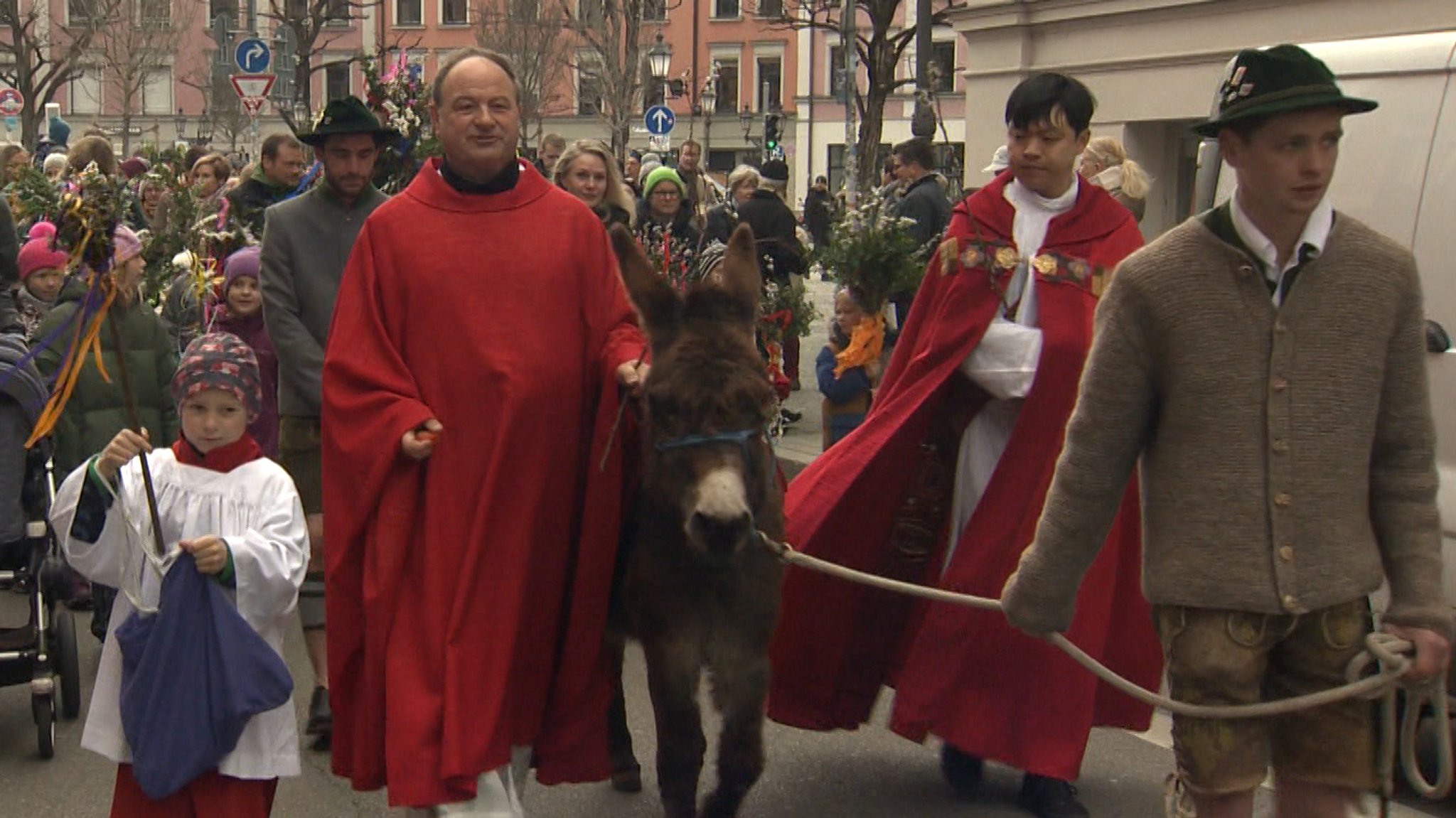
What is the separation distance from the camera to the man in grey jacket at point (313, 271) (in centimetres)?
659

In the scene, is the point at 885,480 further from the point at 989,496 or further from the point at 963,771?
the point at 963,771

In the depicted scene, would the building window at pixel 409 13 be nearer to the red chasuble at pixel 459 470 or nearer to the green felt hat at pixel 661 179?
the green felt hat at pixel 661 179

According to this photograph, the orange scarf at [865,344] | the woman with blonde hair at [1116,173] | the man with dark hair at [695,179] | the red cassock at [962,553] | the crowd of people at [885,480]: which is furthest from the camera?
the man with dark hair at [695,179]

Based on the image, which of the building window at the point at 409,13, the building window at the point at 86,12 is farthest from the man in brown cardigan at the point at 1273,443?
the building window at the point at 409,13

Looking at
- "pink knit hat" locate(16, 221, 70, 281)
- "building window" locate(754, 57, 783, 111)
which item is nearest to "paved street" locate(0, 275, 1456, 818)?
"pink knit hat" locate(16, 221, 70, 281)

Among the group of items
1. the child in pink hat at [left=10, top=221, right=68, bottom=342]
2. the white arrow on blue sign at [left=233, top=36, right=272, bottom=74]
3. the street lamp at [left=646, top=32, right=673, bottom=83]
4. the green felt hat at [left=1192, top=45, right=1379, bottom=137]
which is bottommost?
the child in pink hat at [left=10, top=221, right=68, bottom=342]

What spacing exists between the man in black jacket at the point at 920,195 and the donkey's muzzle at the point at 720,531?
6911 mm

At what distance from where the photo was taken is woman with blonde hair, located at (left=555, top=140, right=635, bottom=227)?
7926 mm

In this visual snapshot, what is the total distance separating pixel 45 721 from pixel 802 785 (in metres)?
2.68

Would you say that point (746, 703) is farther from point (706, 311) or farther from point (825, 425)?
point (825, 425)

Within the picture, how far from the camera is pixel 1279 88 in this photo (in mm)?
3559

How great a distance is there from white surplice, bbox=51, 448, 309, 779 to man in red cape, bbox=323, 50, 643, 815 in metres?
0.19

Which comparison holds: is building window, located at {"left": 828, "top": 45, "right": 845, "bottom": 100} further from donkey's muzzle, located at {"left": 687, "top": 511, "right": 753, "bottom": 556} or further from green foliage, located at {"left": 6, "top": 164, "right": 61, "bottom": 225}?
donkey's muzzle, located at {"left": 687, "top": 511, "right": 753, "bottom": 556}

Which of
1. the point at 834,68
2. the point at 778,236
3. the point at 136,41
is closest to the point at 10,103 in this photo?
the point at 136,41
